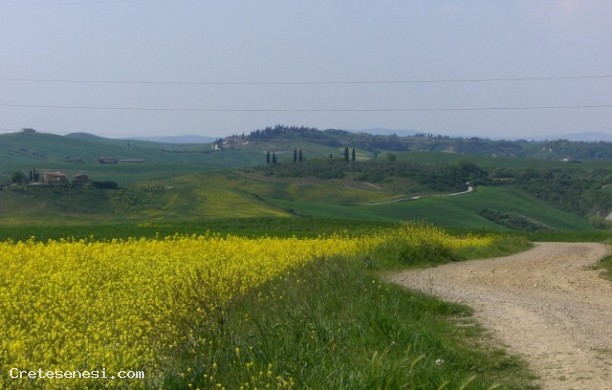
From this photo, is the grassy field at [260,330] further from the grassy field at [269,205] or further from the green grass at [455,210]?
the green grass at [455,210]

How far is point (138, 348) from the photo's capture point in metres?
8.09

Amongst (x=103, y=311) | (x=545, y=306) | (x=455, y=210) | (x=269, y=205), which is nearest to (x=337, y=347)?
(x=103, y=311)

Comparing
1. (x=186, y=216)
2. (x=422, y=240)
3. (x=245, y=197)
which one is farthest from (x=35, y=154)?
(x=422, y=240)

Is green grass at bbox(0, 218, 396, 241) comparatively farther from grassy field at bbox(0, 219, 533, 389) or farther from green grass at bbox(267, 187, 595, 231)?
green grass at bbox(267, 187, 595, 231)

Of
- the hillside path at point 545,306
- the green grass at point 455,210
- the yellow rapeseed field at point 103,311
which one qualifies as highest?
the yellow rapeseed field at point 103,311

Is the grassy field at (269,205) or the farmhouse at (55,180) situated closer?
the grassy field at (269,205)

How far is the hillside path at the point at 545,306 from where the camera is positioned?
9414 mm

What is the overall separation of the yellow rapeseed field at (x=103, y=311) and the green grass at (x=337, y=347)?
0.99 feet

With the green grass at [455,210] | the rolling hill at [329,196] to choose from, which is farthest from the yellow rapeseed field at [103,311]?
the green grass at [455,210]

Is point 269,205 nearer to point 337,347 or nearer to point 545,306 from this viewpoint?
point 545,306

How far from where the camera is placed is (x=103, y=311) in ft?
33.4

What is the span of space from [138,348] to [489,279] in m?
13.6

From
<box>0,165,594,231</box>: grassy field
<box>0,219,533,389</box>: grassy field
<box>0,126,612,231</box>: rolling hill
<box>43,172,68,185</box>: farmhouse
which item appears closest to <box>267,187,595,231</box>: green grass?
<box>0,165,594,231</box>: grassy field

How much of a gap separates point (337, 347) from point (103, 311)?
3.15m
